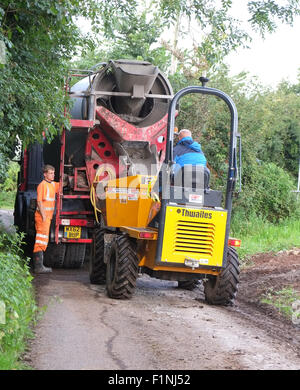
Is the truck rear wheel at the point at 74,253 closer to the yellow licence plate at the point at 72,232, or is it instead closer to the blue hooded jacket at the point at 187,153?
the yellow licence plate at the point at 72,232

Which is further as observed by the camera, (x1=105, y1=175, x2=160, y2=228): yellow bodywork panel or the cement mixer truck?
(x1=105, y1=175, x2=160, y2=228): yellow bodywork panel

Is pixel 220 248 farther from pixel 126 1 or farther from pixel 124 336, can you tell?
pixel 126 1

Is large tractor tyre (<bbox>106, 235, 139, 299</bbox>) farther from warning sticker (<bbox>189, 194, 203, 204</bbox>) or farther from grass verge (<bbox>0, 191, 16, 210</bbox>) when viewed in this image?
grass verge (<bbox>0, 191, 16, 210</bbox>)

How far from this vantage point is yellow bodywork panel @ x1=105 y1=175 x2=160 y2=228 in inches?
368

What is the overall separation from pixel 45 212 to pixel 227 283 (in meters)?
3.73

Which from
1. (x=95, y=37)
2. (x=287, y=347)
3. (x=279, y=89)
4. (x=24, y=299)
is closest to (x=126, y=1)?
(x=95, y=37)

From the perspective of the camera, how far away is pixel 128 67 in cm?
1102

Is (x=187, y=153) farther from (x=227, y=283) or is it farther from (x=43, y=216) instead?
(x=43, y=216)

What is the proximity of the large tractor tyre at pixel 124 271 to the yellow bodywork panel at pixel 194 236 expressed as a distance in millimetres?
675

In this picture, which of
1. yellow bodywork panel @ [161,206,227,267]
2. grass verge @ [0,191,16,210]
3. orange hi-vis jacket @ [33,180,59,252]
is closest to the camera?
yellow bodywork panel @ [161,206,227,267]

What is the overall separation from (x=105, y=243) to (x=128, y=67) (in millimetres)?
2930

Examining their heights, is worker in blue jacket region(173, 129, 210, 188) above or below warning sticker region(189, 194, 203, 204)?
above

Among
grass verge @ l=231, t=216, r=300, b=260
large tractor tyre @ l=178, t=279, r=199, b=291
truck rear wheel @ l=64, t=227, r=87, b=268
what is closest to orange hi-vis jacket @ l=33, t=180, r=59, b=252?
truck rear wheel @ l=64, t=227, r=87, b=268

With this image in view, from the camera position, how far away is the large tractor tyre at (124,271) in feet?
29.1
